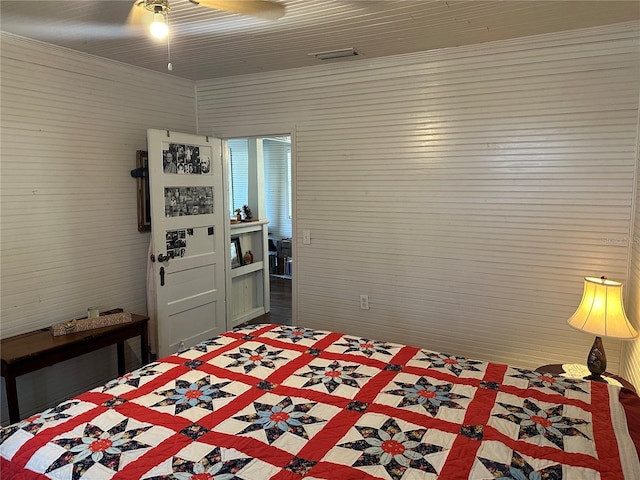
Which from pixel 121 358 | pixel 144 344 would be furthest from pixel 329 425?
pixel 121 358

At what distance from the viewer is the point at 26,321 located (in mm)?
3193

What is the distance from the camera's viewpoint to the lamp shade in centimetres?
250

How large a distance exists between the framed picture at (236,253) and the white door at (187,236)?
34.1 inches

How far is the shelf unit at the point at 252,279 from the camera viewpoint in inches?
213

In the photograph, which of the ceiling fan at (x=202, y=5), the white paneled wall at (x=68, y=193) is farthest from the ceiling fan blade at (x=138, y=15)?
the white paneled wall at (x=68, y=193)

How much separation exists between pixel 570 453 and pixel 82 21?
3.34 meters

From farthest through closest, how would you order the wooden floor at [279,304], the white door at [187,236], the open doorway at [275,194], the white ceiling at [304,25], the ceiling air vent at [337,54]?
the open doorway at [275,194]
the wooden floor at [279,304]
the white door at [187,236]
the ceiling air vent at [337,54]
the white ceiling at [304,25]

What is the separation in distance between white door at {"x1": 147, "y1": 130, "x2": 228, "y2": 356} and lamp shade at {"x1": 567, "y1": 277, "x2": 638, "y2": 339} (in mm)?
3070

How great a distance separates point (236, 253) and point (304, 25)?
123 inches

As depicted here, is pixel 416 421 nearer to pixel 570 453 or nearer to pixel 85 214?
pixel 570 453

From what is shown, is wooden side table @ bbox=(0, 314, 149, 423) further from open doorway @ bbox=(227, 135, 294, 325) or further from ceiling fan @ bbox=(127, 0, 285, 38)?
open doorway @ bbox=(227, 135, 294, 325)

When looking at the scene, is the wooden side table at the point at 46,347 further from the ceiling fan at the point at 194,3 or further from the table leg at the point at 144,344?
the ceiling fan at the point at 194,3

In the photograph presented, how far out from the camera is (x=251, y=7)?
234 centimetres

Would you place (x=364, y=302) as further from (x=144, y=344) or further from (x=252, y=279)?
(x=252, y=279)
